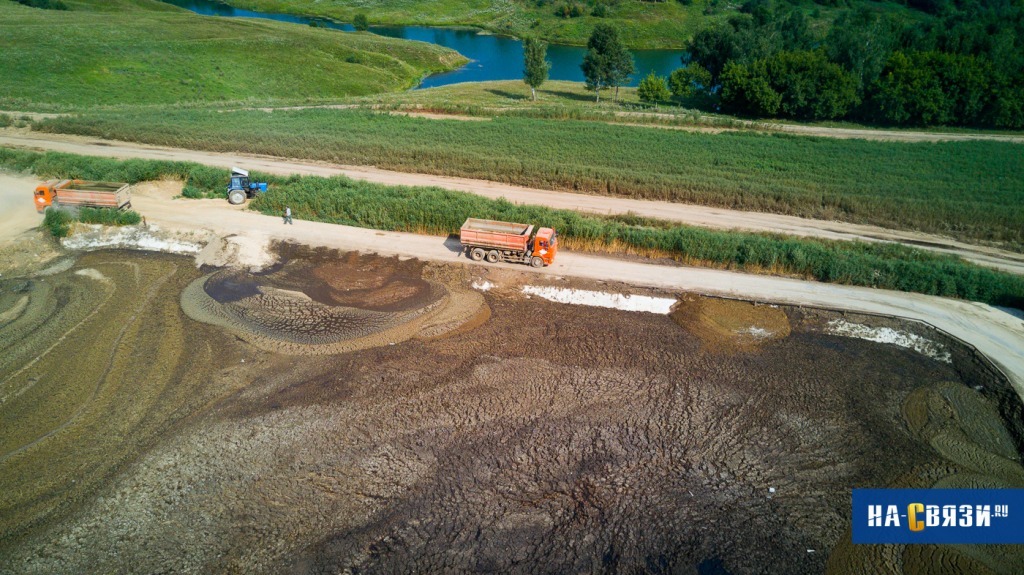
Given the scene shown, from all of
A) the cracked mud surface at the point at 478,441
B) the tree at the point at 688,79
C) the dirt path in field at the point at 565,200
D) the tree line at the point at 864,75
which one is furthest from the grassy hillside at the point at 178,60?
the cracked mud surface at the point at 478,441

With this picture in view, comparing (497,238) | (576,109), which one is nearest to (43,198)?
(497,238)

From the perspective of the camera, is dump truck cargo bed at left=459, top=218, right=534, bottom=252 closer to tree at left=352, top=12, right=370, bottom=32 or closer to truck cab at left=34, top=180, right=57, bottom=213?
truck cab at left=34, top=180, right=57, bottom=213

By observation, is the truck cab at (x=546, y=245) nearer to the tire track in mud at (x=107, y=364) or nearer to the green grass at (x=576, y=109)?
the tire track in mud at (x=107, y=364)

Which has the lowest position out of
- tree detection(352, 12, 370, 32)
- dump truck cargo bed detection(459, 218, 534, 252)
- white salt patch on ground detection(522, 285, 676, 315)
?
white salt patch on ground detection(522, 285, 676, 315)

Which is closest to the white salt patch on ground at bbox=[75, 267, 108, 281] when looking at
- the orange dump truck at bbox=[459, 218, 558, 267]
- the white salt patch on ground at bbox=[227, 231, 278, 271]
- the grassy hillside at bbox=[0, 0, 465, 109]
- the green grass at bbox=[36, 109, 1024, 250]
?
the white salt patch on ground at bbox=[227, 231, 278, 271]

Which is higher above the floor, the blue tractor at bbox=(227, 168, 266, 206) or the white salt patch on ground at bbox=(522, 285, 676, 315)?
the blue tractor at bbox=(227, 168, 266, 206)

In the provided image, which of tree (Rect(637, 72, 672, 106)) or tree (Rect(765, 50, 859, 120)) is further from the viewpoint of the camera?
tree (Rect(637, 72, 672, 106))
